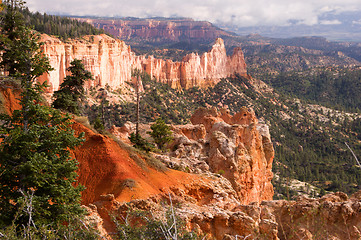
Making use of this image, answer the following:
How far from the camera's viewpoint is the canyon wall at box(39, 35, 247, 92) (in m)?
Answer: 63.6

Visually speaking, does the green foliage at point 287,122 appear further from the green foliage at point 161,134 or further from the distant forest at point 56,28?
the green foliage at point 161,134

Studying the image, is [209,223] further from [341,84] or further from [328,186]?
[341,84]

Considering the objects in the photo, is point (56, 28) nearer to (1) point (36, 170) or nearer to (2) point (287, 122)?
(1) point (36, 170)

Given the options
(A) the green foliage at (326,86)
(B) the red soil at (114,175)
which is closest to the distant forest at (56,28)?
(B) the red soil at (114,175)

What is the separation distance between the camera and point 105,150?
18.8 metres

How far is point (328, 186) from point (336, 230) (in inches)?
2328

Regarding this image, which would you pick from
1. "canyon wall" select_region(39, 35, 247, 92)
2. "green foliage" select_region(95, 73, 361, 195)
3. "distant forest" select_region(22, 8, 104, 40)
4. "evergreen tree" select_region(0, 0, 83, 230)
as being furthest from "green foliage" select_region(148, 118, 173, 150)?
"distant forest" select_region(22, 8, 104, 40)

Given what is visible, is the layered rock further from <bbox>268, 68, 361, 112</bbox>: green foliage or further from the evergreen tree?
<bbox>268, 68, 361, 112</bbox>: green foliage

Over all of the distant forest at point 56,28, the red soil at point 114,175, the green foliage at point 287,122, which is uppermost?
the distant forest at point 56,28

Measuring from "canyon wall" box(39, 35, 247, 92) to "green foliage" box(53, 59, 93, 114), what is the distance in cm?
349

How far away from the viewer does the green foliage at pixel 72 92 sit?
2695 centimetres

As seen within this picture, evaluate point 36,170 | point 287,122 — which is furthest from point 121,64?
point 36,170

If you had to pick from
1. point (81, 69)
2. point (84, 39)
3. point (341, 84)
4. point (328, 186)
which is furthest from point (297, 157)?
point (341, 84)

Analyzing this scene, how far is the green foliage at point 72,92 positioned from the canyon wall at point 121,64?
349 cm
